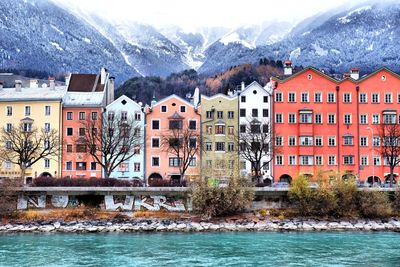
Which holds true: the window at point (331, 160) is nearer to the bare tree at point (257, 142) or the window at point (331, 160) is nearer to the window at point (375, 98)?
the bare tree at point (257, 142)

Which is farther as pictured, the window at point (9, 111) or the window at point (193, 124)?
the window at point (9, 111)

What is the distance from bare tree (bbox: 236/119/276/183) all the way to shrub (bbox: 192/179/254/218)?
52.5ft

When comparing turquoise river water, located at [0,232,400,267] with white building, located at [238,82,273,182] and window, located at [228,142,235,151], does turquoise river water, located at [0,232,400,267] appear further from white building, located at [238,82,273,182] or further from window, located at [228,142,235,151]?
window, located at [228,142,235,151]

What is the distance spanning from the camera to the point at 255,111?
74625 millimetres

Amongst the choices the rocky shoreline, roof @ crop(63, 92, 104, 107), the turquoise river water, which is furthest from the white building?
the turquoise river water

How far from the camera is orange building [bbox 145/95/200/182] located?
245 feet

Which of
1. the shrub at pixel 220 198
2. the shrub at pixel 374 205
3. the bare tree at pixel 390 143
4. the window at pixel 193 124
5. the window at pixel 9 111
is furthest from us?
the window at pixel 9 111

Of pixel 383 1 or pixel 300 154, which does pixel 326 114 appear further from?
pixel 383 1

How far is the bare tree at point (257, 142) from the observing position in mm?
71125

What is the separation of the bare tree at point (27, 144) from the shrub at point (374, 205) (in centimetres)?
3584

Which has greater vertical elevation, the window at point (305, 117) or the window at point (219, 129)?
the window at point (305, 117)

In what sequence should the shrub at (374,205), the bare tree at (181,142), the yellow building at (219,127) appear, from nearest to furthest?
the shrub at (374,205), the bare tree at (181,142), the yellow building at (219,127)

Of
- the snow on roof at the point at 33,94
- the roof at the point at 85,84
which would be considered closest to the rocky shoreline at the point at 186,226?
the snow on roof at the point at 33,94

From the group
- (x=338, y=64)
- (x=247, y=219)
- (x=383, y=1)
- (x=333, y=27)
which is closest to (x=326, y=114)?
(x=247, y=219)
